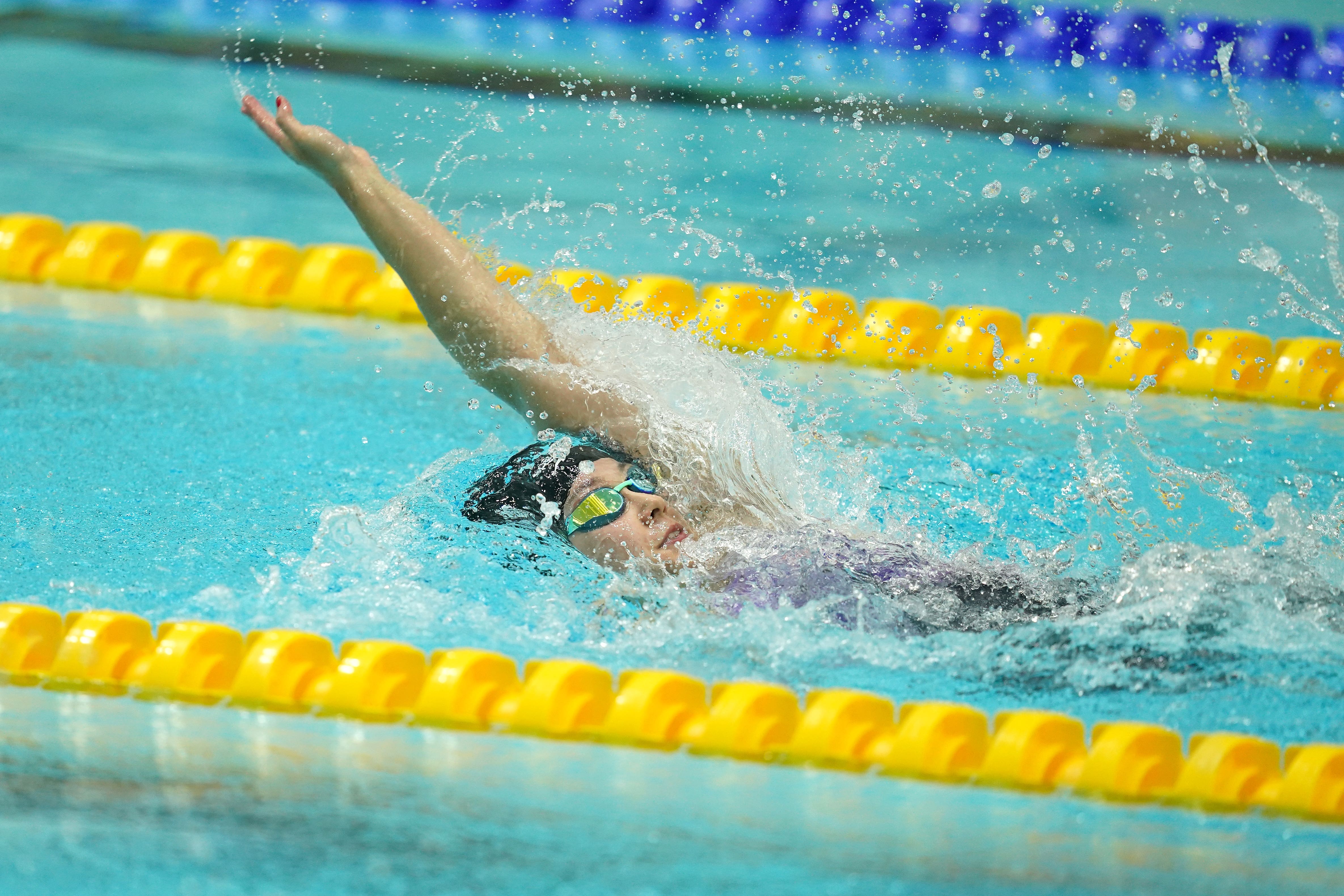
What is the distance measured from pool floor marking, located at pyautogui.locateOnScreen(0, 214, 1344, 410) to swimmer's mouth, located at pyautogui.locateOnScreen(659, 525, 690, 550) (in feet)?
3.30

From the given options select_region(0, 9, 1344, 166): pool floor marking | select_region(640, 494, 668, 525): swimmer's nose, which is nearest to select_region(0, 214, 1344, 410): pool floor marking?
select_region(640, 494, 668, 525): swimmer's nose

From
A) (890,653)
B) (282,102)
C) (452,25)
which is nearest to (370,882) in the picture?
(890,653)

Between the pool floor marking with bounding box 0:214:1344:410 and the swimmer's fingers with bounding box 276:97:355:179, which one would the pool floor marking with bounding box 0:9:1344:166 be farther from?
the swimmer's fingers with bounding box 276:97:355:179

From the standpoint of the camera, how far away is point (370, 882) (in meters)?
1.73

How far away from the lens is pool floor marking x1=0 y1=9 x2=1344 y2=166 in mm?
5359

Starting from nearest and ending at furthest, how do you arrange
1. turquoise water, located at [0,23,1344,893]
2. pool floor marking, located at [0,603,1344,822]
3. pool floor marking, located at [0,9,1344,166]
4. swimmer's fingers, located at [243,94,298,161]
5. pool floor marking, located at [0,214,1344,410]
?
turquoise water, located at [0,23,1344,893]
pool floor marking, located at [0,603,1344,822]
swimmer's fingers, located at [243,94,298,161]
pool floor marking, located at [0,214,1344,410]
pool floor marking, located at [0,9,1344,166]

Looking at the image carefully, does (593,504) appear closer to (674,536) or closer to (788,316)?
(674,536)

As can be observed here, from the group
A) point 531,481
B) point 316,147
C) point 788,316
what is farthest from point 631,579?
point 788,316

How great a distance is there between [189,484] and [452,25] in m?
4.06

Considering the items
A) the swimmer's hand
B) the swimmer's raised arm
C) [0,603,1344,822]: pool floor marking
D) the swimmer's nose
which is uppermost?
the swimmer's hand

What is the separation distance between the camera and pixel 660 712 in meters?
2.10

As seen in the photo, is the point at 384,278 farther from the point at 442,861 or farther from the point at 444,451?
the point at 442,861

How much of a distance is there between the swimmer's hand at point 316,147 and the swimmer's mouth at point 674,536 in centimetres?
78

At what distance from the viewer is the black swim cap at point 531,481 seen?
2.40 m
